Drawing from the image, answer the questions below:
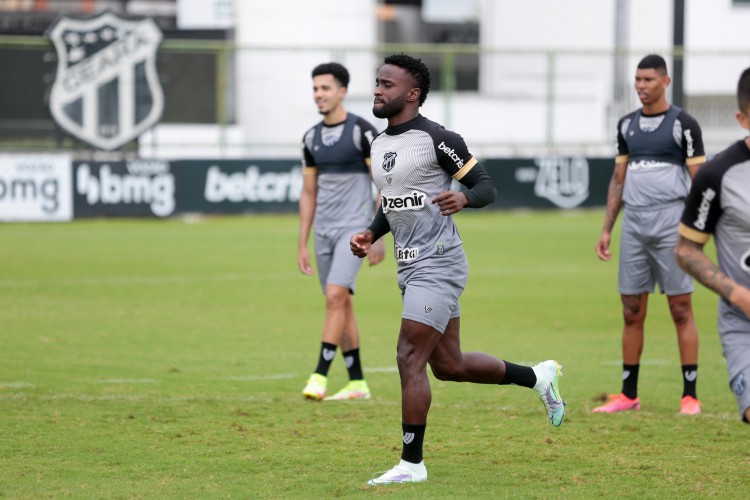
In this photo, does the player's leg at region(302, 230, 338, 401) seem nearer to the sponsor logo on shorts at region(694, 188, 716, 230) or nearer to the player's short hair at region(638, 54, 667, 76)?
the player's short hair at region(638, 54, 667, 76)

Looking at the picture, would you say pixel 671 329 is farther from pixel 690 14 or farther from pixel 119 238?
pixel 690 14

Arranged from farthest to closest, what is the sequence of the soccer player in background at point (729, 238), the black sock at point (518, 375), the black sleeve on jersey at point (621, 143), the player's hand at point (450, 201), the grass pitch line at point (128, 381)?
the grass pitch line at point (128, 381)
the black sleeve on jersey at point (621, 143)
the black sock at point (518, 375)
the player's hand at point (450, 201)
the soccer player in background at point (729, 238)

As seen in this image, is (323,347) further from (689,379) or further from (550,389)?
(689,379)

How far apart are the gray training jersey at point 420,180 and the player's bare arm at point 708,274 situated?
1516 mm

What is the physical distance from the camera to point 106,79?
2697 cm

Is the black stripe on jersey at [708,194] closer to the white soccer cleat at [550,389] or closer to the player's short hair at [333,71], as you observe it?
the white soccer cleat at [550,389]

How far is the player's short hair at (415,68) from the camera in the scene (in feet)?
22.1

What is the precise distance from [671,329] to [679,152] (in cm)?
469

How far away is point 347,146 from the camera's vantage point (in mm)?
9391

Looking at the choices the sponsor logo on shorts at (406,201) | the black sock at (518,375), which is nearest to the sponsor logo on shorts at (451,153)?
the sponsor logo on shorts at (406,201)

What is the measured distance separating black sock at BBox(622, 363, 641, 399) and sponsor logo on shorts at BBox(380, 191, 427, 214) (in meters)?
2.84

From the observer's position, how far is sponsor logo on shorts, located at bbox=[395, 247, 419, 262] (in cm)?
674

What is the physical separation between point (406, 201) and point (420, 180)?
14cm

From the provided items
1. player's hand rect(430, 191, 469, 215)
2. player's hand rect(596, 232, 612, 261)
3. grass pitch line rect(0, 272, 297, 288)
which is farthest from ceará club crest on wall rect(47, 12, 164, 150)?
player's hand rect(430, 191, 469, 215)
